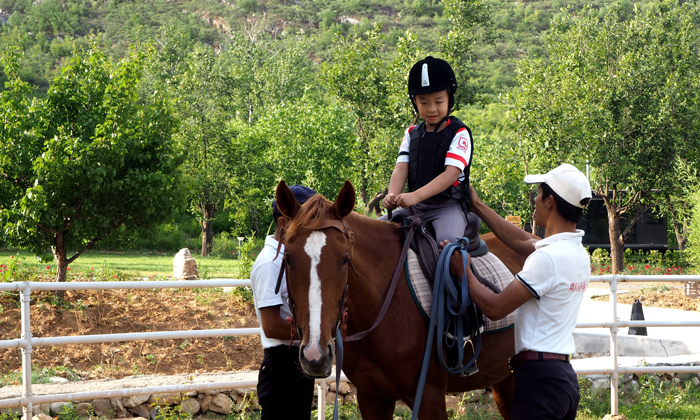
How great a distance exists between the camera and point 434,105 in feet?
11.7

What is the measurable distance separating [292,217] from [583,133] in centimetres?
1912

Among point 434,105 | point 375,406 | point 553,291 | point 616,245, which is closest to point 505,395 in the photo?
point 375,406

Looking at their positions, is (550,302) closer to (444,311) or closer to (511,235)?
(444,311)

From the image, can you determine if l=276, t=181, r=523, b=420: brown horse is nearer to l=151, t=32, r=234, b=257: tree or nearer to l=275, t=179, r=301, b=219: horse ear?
l=275, t=179, r=301, b=219: horse ear

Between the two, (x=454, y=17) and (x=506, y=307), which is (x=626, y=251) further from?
(x=506, y=307)

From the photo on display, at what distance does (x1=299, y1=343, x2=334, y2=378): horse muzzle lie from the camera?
7.68 feet

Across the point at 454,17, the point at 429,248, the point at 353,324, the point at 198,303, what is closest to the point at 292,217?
the point at 353,324

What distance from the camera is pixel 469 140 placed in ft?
11.7

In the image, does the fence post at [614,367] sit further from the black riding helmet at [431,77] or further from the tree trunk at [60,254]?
the tree trunk at [60,254]

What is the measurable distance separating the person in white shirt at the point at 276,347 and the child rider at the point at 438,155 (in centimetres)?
72

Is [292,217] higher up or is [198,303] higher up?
[292,217]

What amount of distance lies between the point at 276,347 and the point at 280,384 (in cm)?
20

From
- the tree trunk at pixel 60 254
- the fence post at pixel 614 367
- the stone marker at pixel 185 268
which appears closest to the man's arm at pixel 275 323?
the fence post at pixel 614 367

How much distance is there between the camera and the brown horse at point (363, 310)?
250 cm
